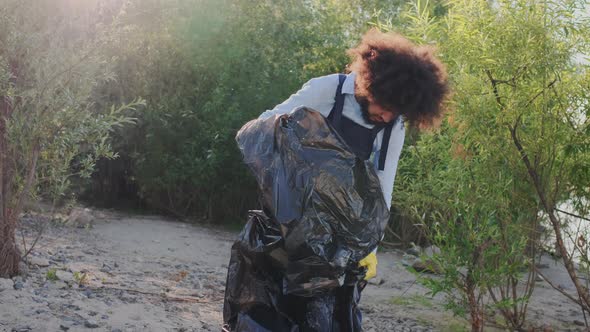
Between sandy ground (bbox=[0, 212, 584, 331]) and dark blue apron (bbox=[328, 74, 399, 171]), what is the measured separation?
1.74m

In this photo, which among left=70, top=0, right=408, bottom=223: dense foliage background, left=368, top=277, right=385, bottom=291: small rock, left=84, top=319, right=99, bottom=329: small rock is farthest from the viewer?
left=70, top=0, right=408, bottom=223: dense foliage background

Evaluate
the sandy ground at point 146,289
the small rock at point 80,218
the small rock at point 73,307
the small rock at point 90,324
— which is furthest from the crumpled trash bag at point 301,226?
the small rock at point 80,218

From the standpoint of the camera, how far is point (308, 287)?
2.53 m

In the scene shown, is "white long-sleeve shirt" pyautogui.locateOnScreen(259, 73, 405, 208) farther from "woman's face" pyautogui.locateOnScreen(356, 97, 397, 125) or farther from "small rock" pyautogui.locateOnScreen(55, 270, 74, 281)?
"small rock" pyautogui.locateOnScreen(55, 270, 74, 281)

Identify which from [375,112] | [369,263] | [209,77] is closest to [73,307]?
[369,263]

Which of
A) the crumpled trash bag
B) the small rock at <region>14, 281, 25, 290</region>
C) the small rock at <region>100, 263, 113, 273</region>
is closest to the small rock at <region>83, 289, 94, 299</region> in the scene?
the small rock at <region>14, 281, 25, 290</region>

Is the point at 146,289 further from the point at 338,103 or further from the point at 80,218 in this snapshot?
the point at 80,218

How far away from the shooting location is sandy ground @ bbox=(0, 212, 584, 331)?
3939 mm

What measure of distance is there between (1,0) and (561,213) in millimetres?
3837

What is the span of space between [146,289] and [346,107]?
2630 mm

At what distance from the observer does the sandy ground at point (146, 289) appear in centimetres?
394

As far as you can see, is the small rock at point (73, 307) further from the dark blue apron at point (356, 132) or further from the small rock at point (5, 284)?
the dark blue apron at point (356, 132)

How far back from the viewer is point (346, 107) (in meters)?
2.88

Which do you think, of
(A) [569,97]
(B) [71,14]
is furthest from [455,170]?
(B) [71,14]
